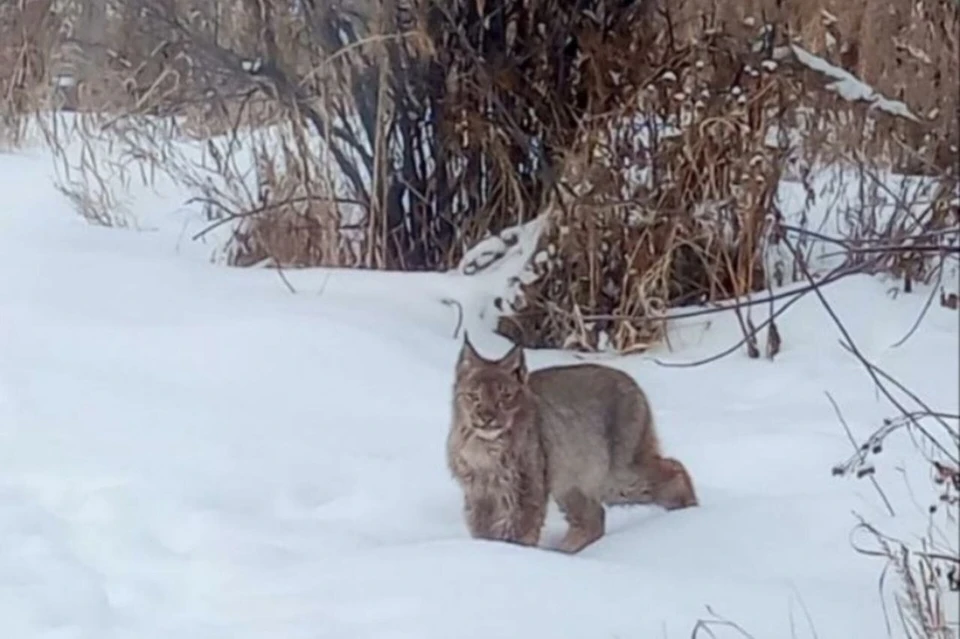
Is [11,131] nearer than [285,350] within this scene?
No

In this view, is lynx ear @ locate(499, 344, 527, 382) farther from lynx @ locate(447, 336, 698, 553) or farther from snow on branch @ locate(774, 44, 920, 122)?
snow on branch @ locate(774, 44, 920, 122)

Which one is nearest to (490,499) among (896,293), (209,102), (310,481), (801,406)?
(310,481)

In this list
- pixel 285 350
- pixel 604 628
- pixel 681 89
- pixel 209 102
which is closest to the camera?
pixel 604 628

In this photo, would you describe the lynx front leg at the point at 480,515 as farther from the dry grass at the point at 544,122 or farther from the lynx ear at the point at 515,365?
the dry grass at the point at 544,122

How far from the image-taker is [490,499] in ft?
13.1

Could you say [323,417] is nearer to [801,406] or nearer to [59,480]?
[59,480]

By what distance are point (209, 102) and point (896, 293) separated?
103 inches

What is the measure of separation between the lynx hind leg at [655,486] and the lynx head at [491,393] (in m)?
0.37

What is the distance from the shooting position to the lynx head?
3.97 metres

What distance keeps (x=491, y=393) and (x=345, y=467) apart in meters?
0.74

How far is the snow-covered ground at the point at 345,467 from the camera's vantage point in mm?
3521

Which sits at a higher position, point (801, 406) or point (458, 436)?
point (458, 436)

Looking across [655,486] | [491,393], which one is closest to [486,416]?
[491,393]

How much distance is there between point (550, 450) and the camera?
161 inches
